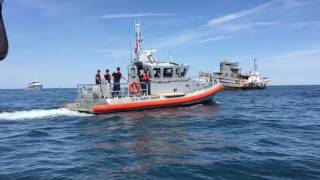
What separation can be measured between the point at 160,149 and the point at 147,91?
44.1 ft

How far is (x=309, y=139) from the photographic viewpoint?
41.2ft

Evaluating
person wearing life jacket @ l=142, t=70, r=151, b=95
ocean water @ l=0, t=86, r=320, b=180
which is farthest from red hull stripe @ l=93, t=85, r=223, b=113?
ocean water @ l=0, t=86, r=320, b=180

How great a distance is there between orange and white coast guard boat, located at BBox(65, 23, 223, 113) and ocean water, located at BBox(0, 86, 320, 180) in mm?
4284

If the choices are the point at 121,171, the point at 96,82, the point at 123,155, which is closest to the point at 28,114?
the point at 96,82

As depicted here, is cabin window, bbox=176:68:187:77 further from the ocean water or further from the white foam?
the ocean water

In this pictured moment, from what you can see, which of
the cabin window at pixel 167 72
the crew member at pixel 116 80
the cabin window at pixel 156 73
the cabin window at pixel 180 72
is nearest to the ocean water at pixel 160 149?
the crew member at pixel 116 80

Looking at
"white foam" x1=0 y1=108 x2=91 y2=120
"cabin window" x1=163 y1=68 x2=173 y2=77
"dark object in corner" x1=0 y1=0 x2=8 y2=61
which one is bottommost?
"white foam" x1=0 y1=108 x2=91 y2=120

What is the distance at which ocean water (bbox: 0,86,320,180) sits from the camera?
27.0 ft

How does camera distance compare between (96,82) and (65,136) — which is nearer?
(65,136)

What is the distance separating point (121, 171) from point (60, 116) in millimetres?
13623

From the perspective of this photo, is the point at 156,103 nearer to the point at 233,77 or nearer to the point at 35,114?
the point at 35,114

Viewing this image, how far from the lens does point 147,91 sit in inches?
951

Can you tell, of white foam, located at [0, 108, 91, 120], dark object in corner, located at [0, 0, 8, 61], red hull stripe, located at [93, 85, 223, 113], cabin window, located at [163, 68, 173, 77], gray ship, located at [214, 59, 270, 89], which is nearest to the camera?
dark object in corner, located at [0, 0, 8, 61]

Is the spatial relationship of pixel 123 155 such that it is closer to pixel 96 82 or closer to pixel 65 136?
pixel 65 136
